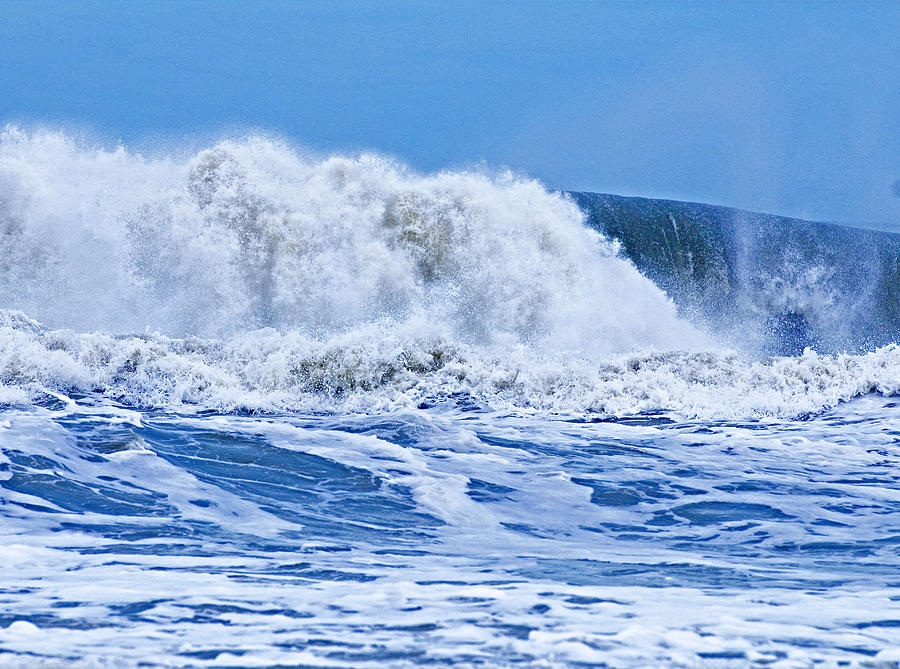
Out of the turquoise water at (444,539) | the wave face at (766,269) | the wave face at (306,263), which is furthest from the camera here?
the wave face at (766,269)

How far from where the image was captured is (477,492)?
600 cm

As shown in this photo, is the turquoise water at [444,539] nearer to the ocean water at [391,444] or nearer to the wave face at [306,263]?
the ocean water at [391,444]

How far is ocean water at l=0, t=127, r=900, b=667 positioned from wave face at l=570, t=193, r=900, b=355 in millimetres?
1616

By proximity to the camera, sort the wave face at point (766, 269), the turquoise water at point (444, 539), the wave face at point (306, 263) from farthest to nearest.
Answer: the wave face at point (766, 269)
the wave face at point (306, 263)
the turquoise water at point (444, 539)

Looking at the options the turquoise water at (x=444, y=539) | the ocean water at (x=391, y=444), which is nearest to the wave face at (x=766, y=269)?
the ocean water at (x=391, y=444)

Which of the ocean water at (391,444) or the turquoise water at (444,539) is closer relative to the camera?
the turquoise water at (444,539)

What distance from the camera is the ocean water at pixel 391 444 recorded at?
3.42 metres

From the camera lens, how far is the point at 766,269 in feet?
62.5

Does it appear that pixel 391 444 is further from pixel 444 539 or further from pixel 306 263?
pixel 306 263

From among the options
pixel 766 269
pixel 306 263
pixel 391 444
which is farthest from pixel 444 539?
pixel 766 269

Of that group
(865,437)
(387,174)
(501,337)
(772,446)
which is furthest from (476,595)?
(387,174)

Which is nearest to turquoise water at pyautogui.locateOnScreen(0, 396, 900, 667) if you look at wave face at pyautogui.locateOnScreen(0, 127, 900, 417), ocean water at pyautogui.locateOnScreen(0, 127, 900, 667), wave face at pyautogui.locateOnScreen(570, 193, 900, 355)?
ocean water at pyautogui.locateOnScreen(0, 127, 900, 667)

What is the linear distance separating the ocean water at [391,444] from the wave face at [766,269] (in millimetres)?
1616

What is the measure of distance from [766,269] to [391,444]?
13897 mm
